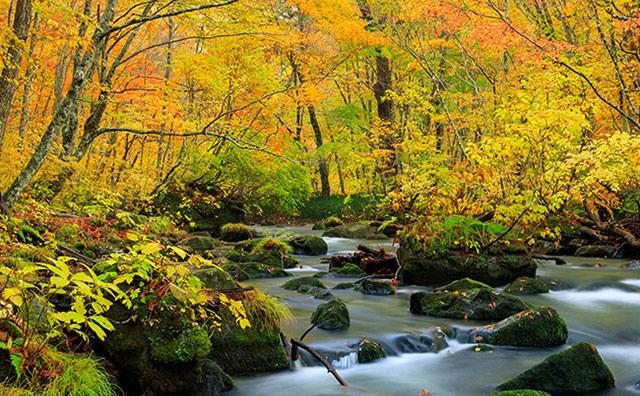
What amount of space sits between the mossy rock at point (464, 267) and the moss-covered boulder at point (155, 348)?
5.27 meters

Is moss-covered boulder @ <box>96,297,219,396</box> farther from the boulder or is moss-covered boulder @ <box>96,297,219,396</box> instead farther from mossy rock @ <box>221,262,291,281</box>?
the boulder

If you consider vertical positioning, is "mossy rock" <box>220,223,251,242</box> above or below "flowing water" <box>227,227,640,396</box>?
above

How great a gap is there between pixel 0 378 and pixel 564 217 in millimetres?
10819

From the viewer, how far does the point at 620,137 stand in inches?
318

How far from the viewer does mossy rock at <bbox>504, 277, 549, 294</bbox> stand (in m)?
7.38

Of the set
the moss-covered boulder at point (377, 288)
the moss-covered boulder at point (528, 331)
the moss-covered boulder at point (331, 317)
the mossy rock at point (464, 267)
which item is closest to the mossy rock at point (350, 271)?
the mossy rock at point (464, 267)

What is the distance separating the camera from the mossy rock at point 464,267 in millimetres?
7910

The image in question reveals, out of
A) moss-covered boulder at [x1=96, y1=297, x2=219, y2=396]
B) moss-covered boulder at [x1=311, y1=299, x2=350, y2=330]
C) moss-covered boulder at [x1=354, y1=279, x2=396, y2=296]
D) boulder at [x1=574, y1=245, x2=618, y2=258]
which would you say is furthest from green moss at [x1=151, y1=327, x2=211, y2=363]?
boulder at [x1=574, y1=245, x2=618, y2=258]

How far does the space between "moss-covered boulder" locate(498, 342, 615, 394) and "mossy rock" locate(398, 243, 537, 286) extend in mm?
3791

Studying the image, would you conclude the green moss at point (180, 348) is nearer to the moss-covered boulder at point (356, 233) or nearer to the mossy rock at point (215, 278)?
the mossy rock at point (215, 278)

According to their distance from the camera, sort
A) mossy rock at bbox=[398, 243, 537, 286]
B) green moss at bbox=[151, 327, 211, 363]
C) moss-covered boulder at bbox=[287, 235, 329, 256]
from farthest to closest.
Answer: moss-covered boulder at bbox=[287, 235, 329, 256]
mossy rock at bbox=[398, 243, 537, 286]
green moss at bbox=[151, 327, 211, 363]

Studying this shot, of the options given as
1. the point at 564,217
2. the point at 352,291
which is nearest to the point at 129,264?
the point at 352,291

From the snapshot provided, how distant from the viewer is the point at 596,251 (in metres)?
10.9

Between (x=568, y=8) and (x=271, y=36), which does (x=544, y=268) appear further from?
(x=271, y=36)
